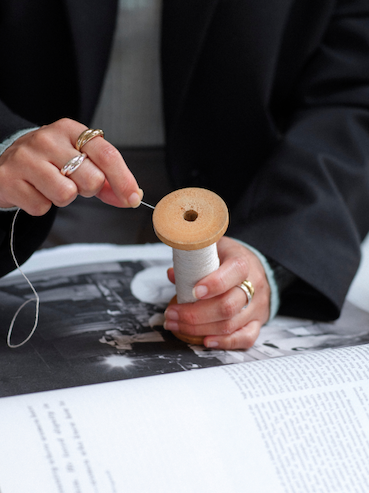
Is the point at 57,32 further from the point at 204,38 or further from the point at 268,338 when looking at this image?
the point at 268,338

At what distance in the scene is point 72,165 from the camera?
1.72 feet

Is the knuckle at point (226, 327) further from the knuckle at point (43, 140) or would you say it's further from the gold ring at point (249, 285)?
the knuckle at point (43, 140)

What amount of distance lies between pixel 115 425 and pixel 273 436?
16 centimetres

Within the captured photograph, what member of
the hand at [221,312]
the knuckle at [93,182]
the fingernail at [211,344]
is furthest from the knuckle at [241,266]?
the knuckle at [93,182]

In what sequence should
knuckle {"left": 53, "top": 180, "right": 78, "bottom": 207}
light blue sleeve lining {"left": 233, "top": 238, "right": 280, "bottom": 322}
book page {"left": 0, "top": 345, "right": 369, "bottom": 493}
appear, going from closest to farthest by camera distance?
book page {"left": 0, "top": 345, "right": 369, "bottom": 493} → knuckle {"left": 53, "top": 180, "right": 78, "bottom": 207} → light blue sleeve lining {"left": 233, "top": 238, "right": 280, "bottom": 322}

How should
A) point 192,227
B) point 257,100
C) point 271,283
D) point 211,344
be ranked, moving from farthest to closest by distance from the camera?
point 257,100 < point 271,283 < point 211,344 < point 192,227

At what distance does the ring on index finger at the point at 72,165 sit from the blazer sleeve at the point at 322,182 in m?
0.35

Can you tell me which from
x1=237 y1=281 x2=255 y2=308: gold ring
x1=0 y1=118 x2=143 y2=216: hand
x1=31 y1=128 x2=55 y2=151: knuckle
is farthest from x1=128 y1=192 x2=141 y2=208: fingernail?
x1=237 y1=281 x2=255 y2=308: gold ring

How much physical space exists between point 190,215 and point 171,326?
18 centimetres

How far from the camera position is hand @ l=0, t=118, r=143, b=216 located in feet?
1.71

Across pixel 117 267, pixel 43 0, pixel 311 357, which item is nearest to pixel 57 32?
pixel 43 0

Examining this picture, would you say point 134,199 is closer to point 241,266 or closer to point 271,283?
point 241,266

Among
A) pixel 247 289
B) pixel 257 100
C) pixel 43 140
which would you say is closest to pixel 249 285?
pixel 247 289

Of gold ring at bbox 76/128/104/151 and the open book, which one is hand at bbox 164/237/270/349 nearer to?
the open book
